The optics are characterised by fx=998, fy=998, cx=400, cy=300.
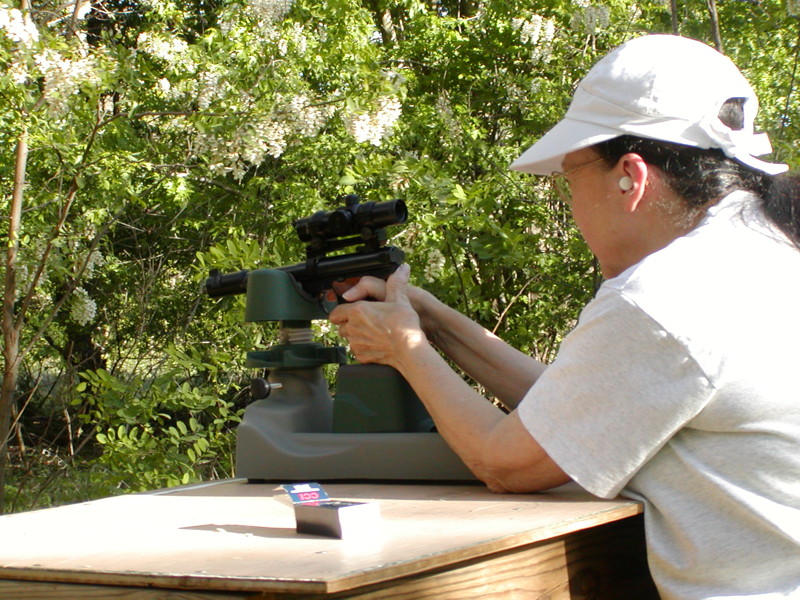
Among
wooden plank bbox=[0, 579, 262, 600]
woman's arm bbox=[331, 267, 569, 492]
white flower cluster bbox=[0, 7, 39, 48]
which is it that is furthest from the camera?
white flower cluster bbox=[0, 7, 39, 48]

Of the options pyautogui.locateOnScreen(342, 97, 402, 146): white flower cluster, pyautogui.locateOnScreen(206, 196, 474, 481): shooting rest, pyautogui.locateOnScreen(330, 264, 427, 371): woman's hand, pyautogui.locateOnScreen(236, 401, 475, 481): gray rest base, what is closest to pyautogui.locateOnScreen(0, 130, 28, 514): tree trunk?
pyautogui.locateOnScreen(342, 97, 402, 146): white flower cluster

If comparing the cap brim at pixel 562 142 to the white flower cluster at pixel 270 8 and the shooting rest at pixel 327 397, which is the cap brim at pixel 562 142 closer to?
the shooting rest at pixel 327 397

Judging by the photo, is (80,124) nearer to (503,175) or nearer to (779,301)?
(503,175)

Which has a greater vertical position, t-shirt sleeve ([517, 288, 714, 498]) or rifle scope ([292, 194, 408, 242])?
rifle scope ([292, 194, 408, 242])

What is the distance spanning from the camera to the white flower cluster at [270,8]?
20.8 feet

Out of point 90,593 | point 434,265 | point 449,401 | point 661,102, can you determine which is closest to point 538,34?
point 434,265

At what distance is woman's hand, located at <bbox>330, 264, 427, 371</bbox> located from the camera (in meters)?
2.10

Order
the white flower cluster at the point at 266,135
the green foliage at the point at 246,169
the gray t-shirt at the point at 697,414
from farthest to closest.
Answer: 1. the white flower cluster at the point at 266,135
2. the green foliage at the point at 246,169
3. the gray t-shirt at the point at 697,414

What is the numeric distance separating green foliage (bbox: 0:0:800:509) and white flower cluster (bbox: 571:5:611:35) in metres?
0.03

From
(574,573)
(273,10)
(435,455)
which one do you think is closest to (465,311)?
(273,10)

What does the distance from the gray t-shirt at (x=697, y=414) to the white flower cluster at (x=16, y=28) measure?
13.7 feet

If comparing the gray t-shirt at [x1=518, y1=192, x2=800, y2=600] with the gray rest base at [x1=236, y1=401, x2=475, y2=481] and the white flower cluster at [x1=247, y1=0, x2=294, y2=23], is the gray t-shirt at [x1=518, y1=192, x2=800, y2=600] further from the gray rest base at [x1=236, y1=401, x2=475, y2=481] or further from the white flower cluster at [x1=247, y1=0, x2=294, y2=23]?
the white flower cluster at [x1=247, y1=0, x2=294, y2=23]

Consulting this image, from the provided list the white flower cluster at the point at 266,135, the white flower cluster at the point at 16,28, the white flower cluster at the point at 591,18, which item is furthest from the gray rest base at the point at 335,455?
the white flower cluster at the point at 591,18

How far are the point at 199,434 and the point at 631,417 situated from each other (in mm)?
3264
